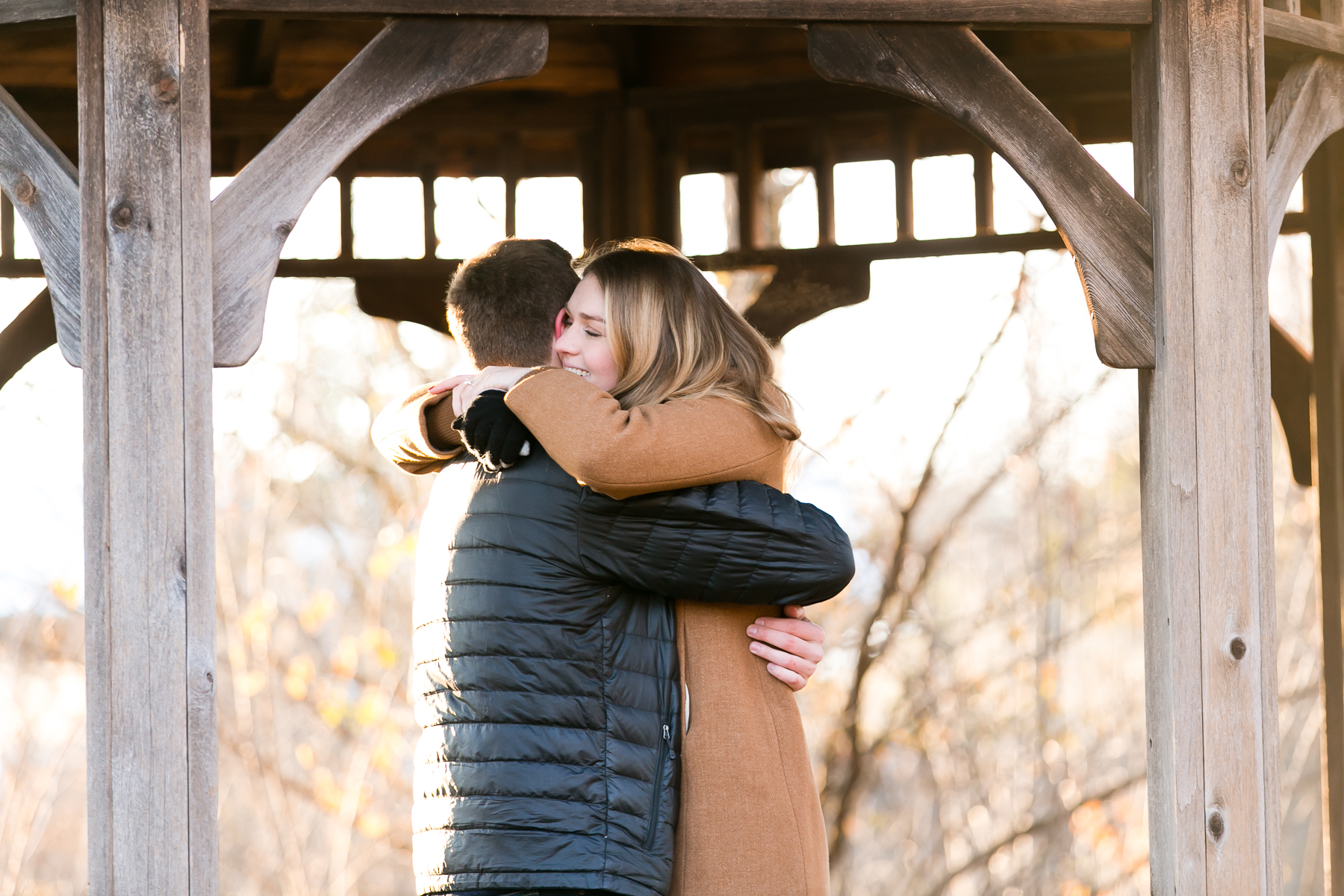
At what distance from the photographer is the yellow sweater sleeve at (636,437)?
1.79m

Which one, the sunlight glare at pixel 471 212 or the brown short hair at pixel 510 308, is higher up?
the sunlight glare at pixel 471 212

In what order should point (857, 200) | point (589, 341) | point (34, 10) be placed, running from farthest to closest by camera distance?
point (857, 200)
point (34, 10)
point (589, 341)

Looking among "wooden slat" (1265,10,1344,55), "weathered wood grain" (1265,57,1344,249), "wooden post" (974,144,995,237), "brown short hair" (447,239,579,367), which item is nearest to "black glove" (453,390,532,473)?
"brown short hair" (447,239,579,367)

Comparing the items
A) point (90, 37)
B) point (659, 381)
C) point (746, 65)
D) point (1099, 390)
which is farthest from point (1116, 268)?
point (1099, 390)

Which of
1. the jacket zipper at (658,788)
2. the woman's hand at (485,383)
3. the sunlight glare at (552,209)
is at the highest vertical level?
Result: the sunlight glare at (552,209)

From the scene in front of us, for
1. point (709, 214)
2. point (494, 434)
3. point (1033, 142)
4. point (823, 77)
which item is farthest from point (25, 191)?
point (709, 214)

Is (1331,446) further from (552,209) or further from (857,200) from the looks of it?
(552,209)

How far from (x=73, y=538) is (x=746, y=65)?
5.21 metres

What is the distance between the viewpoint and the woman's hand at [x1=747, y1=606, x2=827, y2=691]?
6.41 feet

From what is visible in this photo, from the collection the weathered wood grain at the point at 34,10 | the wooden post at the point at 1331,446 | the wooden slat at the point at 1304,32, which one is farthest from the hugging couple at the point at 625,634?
the wooden post at the point at 1331,446

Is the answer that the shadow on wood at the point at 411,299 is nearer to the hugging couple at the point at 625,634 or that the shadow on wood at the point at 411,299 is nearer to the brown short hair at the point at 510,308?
the brown short hair at the point at 510,308

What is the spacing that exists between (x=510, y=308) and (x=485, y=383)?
0.16 metres

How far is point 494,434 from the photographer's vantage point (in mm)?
1851

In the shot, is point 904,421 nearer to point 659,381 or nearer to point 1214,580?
point 1214,580
